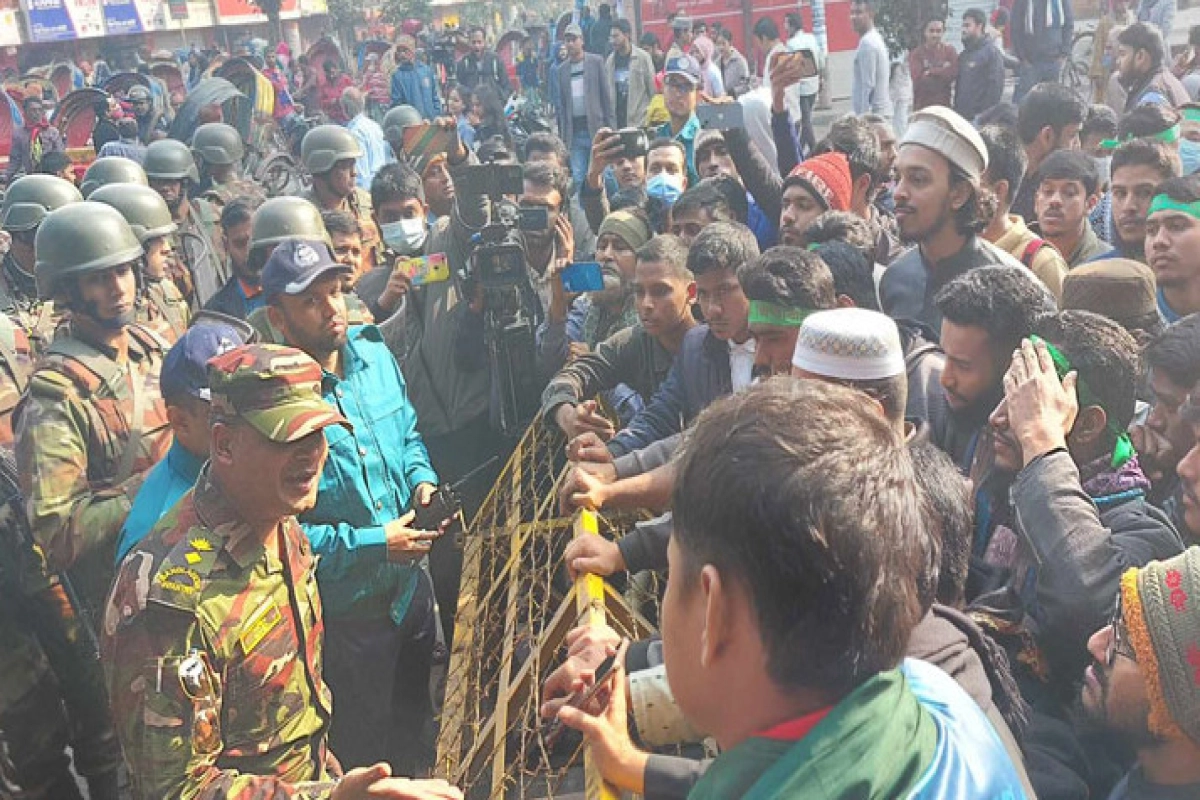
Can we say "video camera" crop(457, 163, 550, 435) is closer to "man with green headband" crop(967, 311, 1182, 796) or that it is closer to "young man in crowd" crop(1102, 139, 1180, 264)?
"man with green headband" crop(967, 311, 1182, 796)

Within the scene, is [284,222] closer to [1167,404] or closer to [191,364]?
[191,364]

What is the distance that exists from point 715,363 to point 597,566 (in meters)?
1.26

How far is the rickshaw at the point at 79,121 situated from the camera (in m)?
11.3

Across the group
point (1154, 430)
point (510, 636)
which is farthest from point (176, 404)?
point (1154, 430)

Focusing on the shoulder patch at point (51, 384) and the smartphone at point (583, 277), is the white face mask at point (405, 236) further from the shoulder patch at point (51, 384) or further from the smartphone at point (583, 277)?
the shoulder patch at point (51, 384)

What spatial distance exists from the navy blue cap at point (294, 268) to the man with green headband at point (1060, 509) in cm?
213

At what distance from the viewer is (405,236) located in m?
5.27

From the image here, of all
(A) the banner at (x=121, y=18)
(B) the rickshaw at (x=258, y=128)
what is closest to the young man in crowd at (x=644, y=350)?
(B) the rickshaw at (x=258, y=128)

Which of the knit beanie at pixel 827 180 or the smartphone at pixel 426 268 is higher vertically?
the knit beanie at pixel 827 180

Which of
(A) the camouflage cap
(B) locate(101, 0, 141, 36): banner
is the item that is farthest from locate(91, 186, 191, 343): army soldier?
(B) locate(101, 0, 141, 36): banner

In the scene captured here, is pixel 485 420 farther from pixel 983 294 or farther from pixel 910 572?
pixel 910 572

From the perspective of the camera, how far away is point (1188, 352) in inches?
111

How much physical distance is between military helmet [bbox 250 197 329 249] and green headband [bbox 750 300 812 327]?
235 cm

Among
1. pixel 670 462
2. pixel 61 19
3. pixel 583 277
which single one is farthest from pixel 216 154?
pixel 61 19
